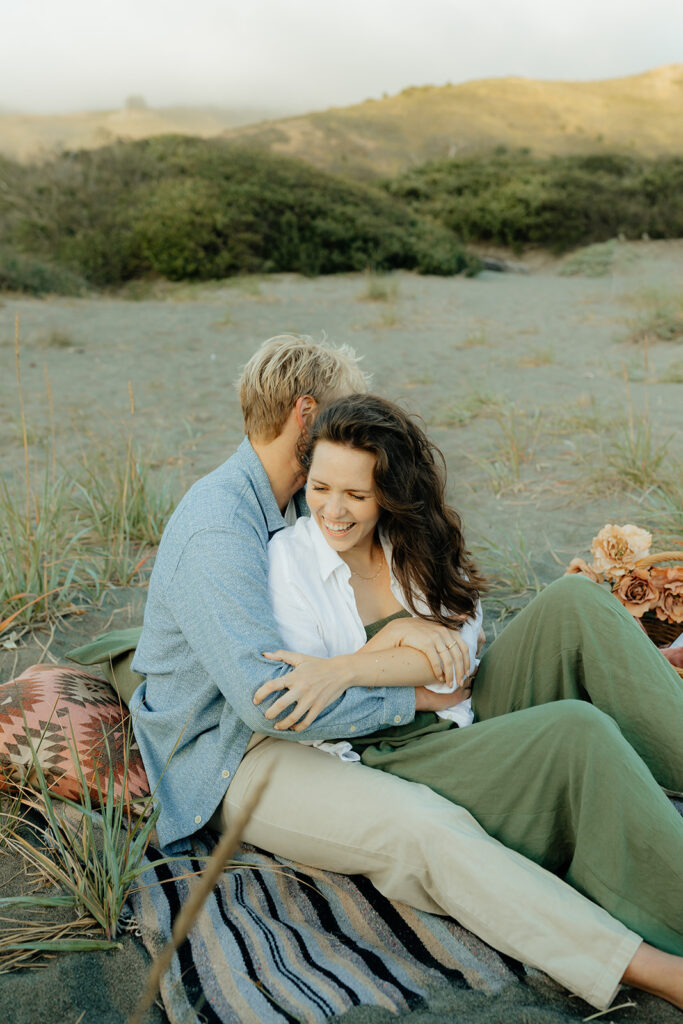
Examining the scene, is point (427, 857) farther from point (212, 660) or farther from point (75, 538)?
point (75, 538)

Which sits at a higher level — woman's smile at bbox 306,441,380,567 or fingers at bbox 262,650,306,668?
woman's smile at bbox 306,441,380,567

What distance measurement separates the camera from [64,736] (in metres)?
2.63

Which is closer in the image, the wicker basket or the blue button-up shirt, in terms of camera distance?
the blue button-up shirt

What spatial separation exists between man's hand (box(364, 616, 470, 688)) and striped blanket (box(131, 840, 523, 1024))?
609mm

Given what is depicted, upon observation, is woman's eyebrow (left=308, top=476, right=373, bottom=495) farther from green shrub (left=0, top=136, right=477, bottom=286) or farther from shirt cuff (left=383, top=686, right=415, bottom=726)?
green shrub (left=0, top=136, right=477, bottom=286)

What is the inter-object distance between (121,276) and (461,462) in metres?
10.3

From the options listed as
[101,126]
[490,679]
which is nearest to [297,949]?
[490,679]

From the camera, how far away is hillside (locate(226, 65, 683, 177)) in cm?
2392

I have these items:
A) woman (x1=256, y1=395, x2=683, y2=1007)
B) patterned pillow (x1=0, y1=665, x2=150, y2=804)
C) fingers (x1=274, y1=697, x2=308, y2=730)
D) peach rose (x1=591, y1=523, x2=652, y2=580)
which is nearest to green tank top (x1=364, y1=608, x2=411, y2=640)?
woman (x1=256, y1=395, x2=683, y2=1007)

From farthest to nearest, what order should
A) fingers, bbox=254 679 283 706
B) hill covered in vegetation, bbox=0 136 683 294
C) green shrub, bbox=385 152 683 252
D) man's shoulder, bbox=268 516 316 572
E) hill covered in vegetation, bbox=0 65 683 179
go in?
hill covered in vegetation, bbox=0 65 683 179, green shrub, bbox=385 152 683 252, hill covered in vegetation, bbox=0 136 683 294, man's shoulder, bbox=268 516 316 572, fingers, bbox=254 679 283 706

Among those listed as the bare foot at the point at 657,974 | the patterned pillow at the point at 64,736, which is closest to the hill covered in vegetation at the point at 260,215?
the patterned pillow at the point at 64,736

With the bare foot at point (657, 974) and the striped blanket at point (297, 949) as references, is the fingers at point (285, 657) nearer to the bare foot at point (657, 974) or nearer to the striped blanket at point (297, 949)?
the striped blanket at point (297, 949)

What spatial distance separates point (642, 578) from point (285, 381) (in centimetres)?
158

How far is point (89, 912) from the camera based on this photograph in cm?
218
